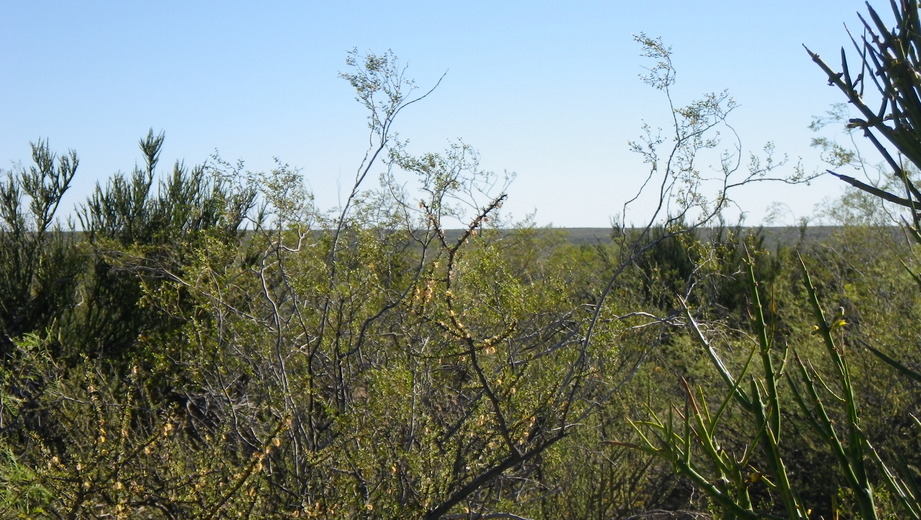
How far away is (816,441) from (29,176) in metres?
8.87

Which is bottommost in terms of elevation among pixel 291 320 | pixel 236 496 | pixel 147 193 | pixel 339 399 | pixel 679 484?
pixel 679 484

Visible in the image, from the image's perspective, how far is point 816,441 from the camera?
7.78 metres

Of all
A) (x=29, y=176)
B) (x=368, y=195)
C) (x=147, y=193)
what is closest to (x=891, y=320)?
(x=368, y=195)

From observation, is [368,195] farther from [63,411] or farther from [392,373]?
[63,411]

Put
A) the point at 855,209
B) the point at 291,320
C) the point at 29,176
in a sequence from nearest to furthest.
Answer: the point at 291,320
the point at 29,176
the point at 855,209

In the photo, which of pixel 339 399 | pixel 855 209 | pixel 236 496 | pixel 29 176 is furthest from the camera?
pixel 855 209

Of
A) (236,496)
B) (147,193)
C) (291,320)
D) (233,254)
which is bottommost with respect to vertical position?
(236,496)

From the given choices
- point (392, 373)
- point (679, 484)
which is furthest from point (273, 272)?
point (679, 484)

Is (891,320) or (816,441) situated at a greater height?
Result: (891,320)

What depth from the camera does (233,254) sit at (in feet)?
22.9

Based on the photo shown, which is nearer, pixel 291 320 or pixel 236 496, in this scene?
pixel 236 496

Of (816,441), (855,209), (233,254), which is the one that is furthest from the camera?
(855,209)

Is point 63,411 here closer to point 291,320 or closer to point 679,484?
point 291,320

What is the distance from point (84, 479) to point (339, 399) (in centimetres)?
144
